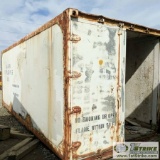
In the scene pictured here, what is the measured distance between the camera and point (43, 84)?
145 inches

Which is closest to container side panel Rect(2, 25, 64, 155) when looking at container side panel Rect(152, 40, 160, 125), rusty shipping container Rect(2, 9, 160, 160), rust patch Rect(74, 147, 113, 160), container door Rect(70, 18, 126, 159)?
rusty shipping container Rect(2, 9, 160, 160)

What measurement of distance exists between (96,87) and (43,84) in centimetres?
117

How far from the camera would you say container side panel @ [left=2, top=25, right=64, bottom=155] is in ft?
10.1

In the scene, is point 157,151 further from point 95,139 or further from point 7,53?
point 7,53

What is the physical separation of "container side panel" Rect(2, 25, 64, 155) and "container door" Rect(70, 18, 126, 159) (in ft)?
0.85

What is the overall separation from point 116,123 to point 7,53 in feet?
16.8

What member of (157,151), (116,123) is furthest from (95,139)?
(157,151)

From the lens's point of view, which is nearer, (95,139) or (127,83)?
(95,139)

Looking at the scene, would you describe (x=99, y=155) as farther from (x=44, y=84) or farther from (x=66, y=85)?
(x=44, y=84)

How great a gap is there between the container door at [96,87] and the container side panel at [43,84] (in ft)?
0.85

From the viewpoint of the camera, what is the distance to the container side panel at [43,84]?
121 inches

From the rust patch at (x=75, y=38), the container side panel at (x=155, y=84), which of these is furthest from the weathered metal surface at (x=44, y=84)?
the container side panel at (x=155, y=84)

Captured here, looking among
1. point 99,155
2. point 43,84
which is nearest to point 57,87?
point 43,84

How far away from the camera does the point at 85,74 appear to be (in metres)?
3.01
